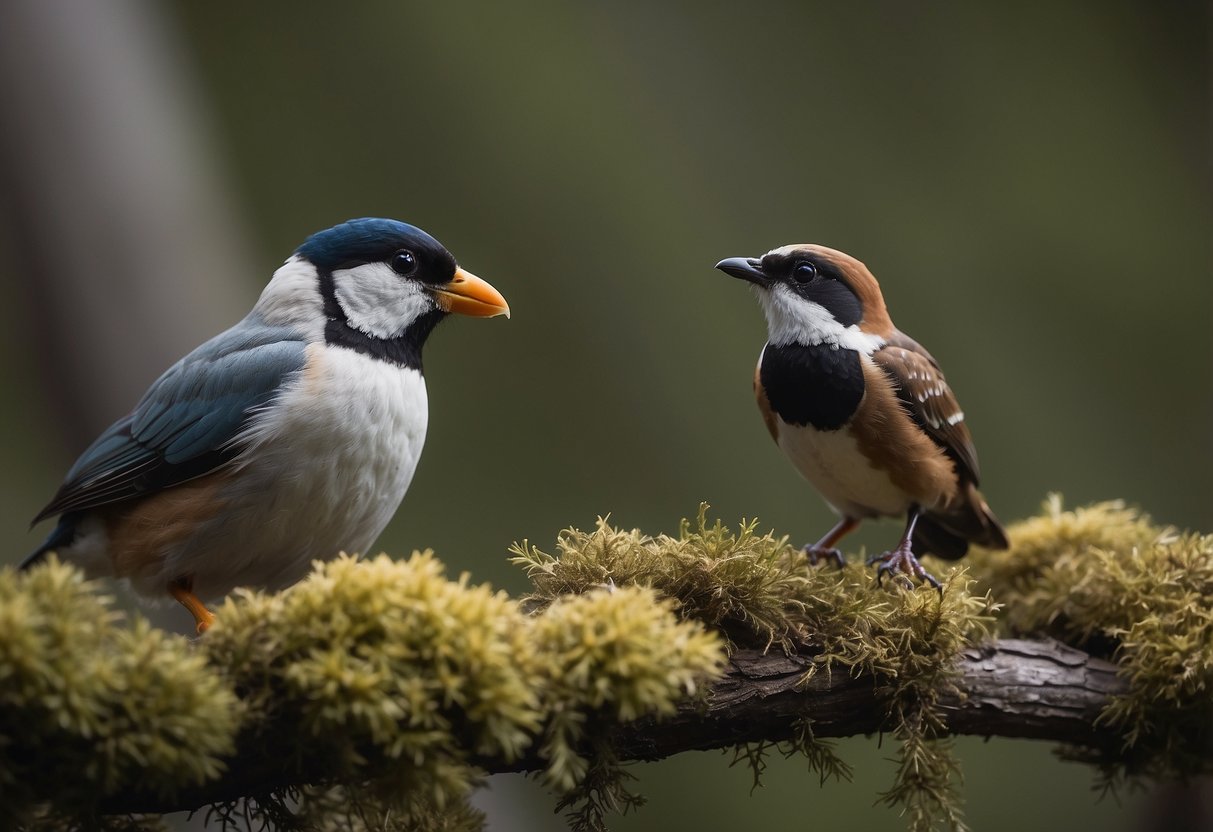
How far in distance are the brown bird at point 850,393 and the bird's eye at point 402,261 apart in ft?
2.32

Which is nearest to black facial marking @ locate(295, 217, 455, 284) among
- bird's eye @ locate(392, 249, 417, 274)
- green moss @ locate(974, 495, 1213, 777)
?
bird's eye @ locate(392, 249, 417, 274)

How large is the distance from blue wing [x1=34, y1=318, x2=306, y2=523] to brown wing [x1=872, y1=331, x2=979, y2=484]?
1.34m

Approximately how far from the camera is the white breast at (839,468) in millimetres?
2506

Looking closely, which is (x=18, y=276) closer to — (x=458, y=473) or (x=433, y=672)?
(x=458, y=473)

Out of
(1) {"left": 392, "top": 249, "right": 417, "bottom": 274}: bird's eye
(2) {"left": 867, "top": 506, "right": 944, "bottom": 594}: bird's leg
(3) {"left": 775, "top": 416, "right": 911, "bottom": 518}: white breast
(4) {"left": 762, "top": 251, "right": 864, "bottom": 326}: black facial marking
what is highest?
(1) {"left": 392, "top": 249, "right": 417, "bottom": 274}: bird's eye

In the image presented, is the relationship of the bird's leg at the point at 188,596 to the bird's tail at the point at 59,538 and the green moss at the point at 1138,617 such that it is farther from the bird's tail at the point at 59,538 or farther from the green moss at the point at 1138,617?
the green moss at the point at 1138,617

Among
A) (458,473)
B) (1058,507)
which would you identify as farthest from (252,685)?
(458,473)

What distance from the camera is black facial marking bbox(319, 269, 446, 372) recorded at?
236cm

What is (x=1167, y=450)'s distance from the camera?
535 centimetres

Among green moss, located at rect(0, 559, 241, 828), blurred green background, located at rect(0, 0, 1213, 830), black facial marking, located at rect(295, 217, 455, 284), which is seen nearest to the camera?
green moss, located at rect(0, 559, 241, 828)

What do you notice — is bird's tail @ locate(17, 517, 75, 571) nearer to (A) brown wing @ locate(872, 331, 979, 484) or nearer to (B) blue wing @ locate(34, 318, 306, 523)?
(B) blue wing @ locate(34, 318, 306, 523)

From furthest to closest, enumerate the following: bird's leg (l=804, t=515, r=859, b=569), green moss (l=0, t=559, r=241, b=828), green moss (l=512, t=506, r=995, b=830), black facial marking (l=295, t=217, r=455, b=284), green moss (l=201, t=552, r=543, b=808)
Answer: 1. bird's leg (l=804, t=515, r=859, b=569)
2. black facial marking (l=295, t=217, r=455, b=284)
3. green moss (l=512, t=506, r=995, b=830)
4. green moss (l=201, t=552, r=543, b=808)
5. green moss (l=0, t=559, r=241, b=828)

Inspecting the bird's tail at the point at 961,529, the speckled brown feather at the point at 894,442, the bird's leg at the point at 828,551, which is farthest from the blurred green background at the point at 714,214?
the speckled brown feather at the point at 894,442

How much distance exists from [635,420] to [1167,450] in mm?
2662
